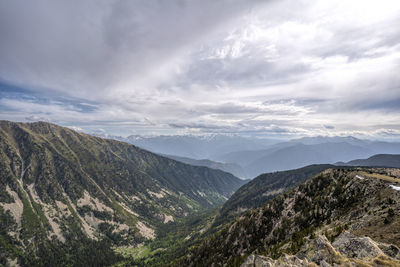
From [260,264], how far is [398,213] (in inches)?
1665

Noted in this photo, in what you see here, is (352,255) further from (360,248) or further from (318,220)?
(318,220)

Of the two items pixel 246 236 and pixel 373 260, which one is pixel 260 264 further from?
pixel 246 236

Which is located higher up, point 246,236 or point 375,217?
point 375,217

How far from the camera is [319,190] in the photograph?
110375 millimetres

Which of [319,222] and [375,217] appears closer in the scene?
[375,217]

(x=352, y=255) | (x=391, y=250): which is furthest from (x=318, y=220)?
(x=391, y=250)

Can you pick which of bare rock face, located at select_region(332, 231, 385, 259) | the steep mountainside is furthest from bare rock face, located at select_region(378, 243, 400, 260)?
bare rock face, located at select_region(332, 231, 385, 259)

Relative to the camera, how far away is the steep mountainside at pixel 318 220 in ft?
159

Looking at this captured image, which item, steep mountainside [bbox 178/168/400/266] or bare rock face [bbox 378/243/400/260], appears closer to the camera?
bare rock face [bbox 378/243/400/260]

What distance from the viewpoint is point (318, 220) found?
280ft

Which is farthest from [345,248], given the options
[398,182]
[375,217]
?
[398,182]

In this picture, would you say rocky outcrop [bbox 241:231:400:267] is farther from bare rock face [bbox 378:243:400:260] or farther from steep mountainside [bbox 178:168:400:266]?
steep mountainside [bbox 178:168:400:266]

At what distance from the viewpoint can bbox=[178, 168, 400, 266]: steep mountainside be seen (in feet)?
159

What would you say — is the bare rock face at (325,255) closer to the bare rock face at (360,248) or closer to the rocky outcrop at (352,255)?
the rocky outcrop at (352,255)
